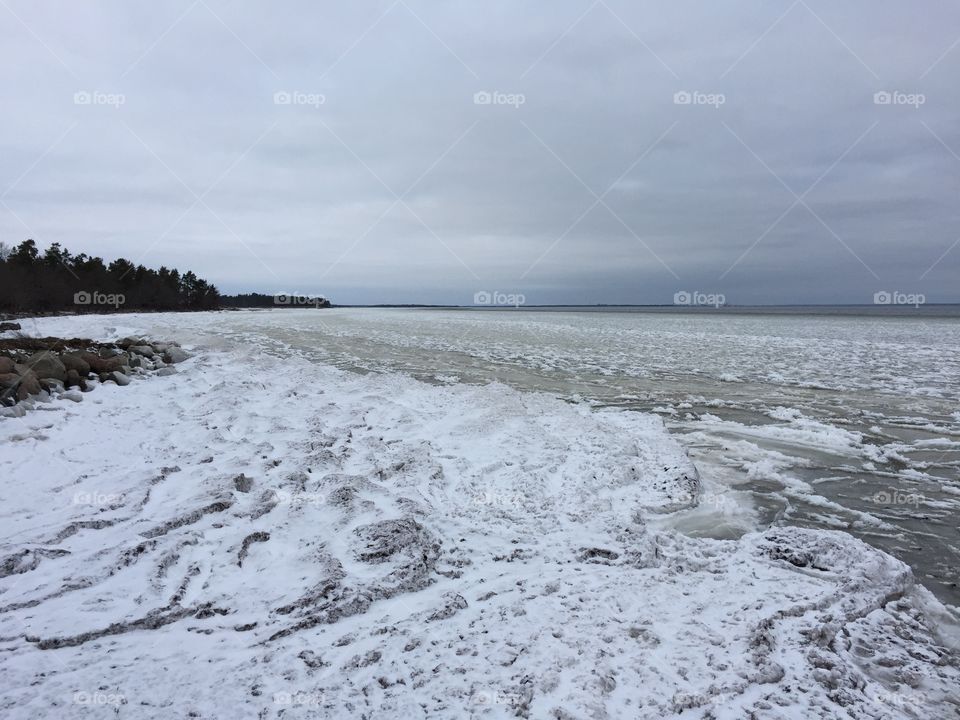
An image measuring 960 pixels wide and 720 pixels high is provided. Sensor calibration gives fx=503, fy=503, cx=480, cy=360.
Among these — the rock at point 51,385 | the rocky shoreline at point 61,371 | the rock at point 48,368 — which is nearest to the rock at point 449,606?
the rocky shoreline at point 61,371

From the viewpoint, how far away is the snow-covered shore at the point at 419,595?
3305mm

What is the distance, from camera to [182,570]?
4734 mm

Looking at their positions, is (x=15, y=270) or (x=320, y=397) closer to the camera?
(x=320, y=397)

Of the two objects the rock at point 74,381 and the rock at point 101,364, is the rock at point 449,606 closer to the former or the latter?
the rock at point 74,381

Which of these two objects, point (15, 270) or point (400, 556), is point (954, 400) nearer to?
point (400, 556)

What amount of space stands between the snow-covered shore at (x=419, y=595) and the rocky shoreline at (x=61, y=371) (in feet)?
4.78

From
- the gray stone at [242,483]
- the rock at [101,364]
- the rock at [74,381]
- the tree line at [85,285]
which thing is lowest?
the gray stone at [242,483]

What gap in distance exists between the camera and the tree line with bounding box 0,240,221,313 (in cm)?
5425

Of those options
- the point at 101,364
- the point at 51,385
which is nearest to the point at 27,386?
the point at 51,385

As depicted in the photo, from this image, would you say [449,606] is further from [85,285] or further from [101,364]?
[85,285]

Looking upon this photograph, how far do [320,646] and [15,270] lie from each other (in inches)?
2913

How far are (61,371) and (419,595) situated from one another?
11.2 meters

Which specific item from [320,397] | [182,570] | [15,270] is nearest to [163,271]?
[15,270]

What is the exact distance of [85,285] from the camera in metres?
72.7
